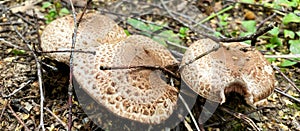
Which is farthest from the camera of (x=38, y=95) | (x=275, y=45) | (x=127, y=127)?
(x=275, y=45)

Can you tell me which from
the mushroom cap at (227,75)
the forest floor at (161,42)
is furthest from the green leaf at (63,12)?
the mushroom cap at (227,75)

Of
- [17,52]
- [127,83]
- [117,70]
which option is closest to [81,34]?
[117,70]

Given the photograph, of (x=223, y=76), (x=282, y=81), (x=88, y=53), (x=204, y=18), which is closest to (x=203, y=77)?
(x=223, y=76)

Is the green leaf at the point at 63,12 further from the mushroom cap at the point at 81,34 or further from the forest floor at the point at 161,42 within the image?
the mushroom cap at the point at 81,34

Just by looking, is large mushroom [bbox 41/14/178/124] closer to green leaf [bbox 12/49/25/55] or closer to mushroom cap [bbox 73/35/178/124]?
mushroom cap [bbox 73/35/178/124]

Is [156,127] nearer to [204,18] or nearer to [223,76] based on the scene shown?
[223,76]

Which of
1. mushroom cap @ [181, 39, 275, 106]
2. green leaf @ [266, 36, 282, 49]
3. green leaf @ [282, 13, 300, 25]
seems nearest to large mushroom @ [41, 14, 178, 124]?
mushroom cap @ [181, 39, 275, 106]

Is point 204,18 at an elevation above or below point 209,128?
above
